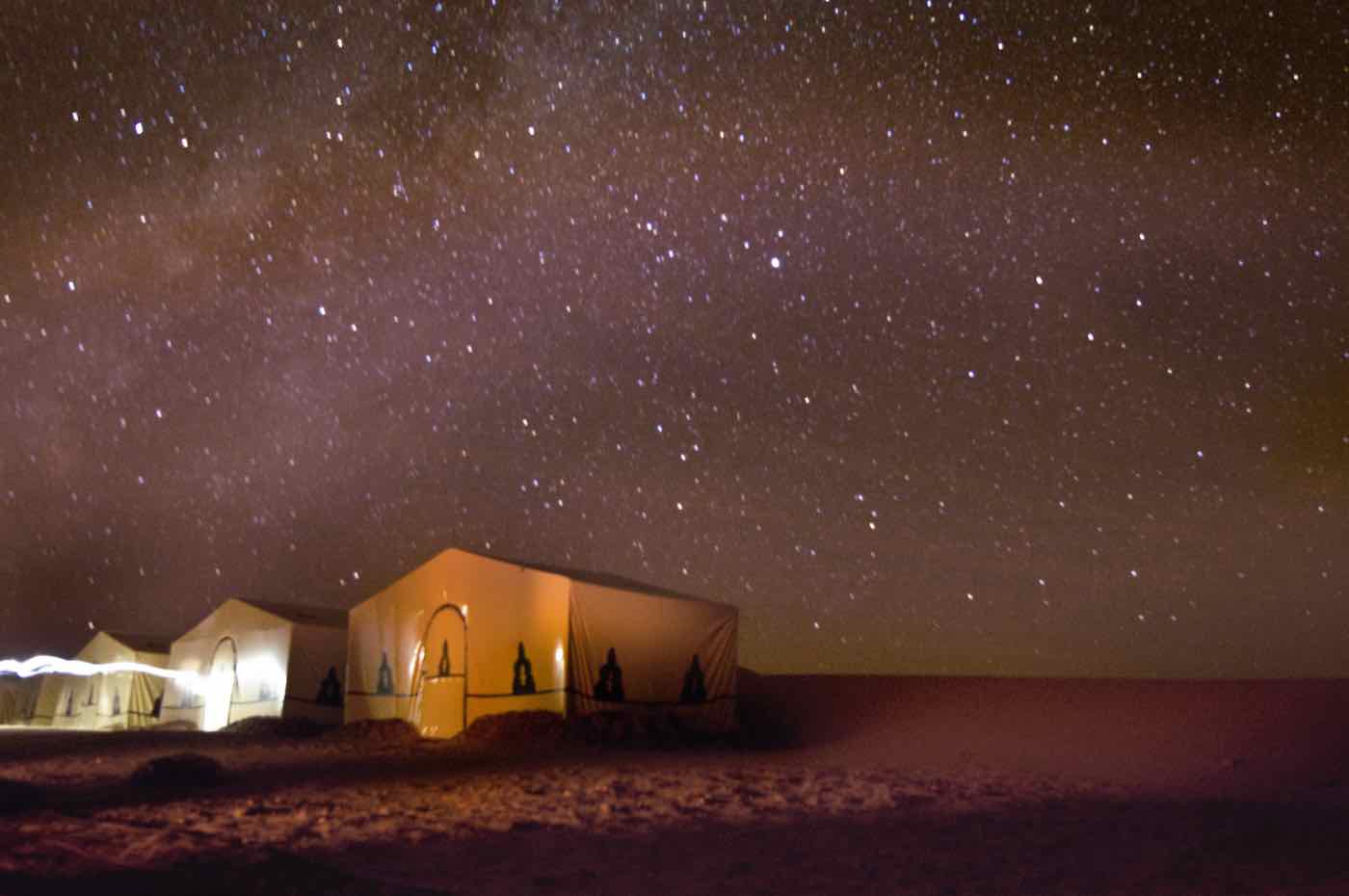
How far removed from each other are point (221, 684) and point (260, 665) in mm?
1981

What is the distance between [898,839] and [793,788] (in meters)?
3.05

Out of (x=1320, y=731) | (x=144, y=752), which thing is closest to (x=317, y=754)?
(x=144, y=752)

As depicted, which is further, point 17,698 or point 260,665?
point 17,698

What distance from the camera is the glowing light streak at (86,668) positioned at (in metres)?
26.1

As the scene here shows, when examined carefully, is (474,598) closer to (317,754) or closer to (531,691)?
(531,691)

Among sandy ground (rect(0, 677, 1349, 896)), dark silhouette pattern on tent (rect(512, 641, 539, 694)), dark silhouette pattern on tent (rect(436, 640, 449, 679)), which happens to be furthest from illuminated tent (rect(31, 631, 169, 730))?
dark silhouette pattern on tent (rect(512, 641, 539, 694))

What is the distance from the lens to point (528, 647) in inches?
661

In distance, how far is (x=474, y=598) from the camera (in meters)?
17.5

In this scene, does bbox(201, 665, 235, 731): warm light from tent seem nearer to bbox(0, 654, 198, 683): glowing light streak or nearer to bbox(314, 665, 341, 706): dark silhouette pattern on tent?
bbox(0, 654, 198, 683): glowing light streak

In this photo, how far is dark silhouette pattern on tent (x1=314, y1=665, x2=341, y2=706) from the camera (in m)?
22.4

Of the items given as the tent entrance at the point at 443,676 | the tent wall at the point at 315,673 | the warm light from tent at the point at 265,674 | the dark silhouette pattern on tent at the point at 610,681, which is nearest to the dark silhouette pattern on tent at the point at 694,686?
the dark silhouette pattern on tent at the point at 610,681

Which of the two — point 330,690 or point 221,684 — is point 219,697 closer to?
point 221,684

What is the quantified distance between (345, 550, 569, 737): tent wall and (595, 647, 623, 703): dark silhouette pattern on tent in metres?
0.76

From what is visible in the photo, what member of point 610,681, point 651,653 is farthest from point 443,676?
point 651,653
